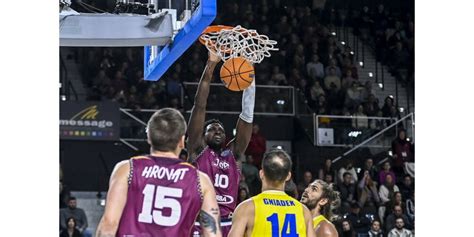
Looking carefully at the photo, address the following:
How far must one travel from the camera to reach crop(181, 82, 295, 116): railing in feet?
54.7

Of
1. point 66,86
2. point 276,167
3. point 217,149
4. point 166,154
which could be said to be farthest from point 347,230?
point 166,154

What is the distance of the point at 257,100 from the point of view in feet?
56.1

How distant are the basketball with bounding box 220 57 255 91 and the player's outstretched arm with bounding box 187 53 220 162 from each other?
0.86 ft

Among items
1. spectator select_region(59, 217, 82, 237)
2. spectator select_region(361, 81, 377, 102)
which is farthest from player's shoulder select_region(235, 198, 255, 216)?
spectator select_region(361, 81, 377, 102)

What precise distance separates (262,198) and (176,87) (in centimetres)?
1124

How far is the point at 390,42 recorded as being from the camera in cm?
2186

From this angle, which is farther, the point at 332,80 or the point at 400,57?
the point at 400,57

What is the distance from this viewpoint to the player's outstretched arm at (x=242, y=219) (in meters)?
5.93

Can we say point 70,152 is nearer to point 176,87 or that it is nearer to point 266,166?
point 176,87

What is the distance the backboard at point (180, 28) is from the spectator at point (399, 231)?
23.8 ft

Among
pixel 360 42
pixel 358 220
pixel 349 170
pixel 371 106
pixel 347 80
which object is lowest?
pixel 358 220

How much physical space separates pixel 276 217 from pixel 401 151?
11728 mm

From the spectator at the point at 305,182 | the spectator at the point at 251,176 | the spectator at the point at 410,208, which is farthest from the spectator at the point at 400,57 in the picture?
the spectator at the point at 251,176

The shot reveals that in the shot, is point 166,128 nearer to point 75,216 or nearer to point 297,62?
point 75,216
